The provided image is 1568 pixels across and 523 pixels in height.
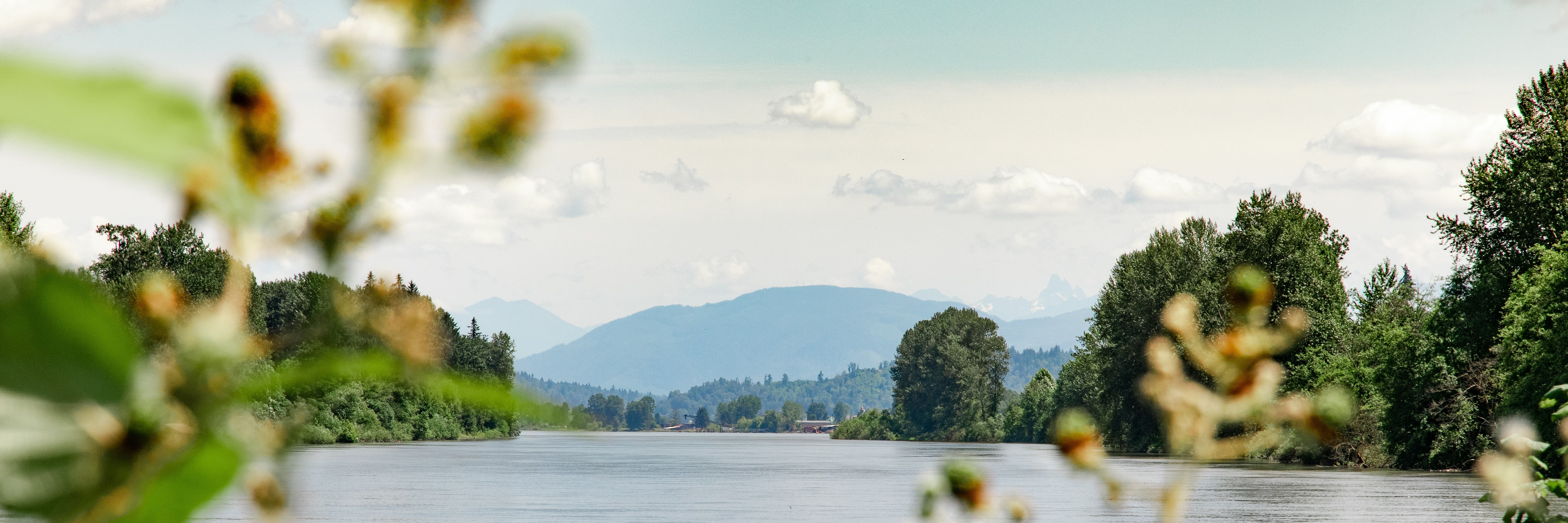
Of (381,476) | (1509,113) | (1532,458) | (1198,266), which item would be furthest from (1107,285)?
(1532,458)

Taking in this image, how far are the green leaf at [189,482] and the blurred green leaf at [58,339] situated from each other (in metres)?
0.04

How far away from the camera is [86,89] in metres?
0.35

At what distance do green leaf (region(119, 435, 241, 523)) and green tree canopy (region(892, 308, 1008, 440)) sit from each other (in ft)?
376

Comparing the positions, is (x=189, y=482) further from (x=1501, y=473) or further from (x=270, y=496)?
(x=1501, y=473)

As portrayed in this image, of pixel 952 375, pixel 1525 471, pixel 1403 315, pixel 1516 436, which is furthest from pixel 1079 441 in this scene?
pixel 952 375

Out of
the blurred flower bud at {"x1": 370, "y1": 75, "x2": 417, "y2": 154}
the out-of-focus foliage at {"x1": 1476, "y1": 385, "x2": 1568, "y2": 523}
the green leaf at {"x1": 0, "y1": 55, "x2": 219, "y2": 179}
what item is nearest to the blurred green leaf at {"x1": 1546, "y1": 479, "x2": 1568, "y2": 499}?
the out-of-focus foliage at {"x1": 1476, "y1": 385, "x2": 1568, "y2": 523}

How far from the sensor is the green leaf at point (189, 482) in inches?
16.3

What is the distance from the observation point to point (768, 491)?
143 feet

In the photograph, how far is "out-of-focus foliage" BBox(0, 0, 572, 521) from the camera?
0.35m

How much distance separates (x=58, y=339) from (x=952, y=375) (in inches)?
4680

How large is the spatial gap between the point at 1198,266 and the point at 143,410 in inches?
2560

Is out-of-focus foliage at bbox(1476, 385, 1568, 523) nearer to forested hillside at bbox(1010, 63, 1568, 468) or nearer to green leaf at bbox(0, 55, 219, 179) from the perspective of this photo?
green leaf at bbox(0, 55, 219, 179)

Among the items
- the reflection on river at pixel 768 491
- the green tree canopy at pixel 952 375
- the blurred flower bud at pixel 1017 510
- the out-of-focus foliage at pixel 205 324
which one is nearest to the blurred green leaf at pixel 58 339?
the out-of-focus foliage at pixel 205 324

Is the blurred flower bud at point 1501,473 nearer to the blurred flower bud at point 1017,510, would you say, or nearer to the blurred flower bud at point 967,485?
the blurred flower bud at point 1017,510
